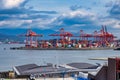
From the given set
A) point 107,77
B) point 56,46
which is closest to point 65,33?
point 56,46

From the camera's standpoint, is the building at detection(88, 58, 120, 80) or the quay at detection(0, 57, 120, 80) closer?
the building at detection(88, 58, 120, 80)

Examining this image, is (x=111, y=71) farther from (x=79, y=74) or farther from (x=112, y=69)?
(x=79, y=74)

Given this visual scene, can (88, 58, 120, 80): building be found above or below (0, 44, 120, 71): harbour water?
above

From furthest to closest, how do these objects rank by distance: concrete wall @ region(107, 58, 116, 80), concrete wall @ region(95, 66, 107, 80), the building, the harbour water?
1. the harbour water
2. concrete wall @ region(95, 66, 107, 80)
3. concrete wall @ region(107, 58, 116, 80)
4. the building

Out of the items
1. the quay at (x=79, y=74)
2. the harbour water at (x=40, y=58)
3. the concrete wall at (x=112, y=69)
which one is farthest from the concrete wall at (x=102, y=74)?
the harbour water at (x=40, y=58)

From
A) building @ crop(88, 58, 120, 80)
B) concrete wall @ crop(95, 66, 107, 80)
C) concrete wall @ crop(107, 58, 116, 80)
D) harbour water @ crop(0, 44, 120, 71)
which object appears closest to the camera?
building @ crop(88, 58, 120, 80)

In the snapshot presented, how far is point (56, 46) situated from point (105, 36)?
22419 mm

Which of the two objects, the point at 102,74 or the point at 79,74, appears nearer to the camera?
the point at 102,74

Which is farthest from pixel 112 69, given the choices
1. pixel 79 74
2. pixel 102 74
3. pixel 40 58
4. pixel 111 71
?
pixel 40 58

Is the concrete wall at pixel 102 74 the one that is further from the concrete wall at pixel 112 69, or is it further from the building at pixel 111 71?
the concrete wall at pixel 112 69

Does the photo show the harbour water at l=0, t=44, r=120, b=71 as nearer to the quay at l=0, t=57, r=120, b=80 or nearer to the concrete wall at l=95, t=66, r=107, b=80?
the quay at l=0, t=57, r=120, b=80

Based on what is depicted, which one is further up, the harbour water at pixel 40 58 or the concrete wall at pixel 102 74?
the concrete wall at pixel 102 74

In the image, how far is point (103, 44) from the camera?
545 ft

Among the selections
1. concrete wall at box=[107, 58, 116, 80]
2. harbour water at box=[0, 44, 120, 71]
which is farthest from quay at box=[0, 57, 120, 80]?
harbour water at box=[0, 44, 120, 71]
